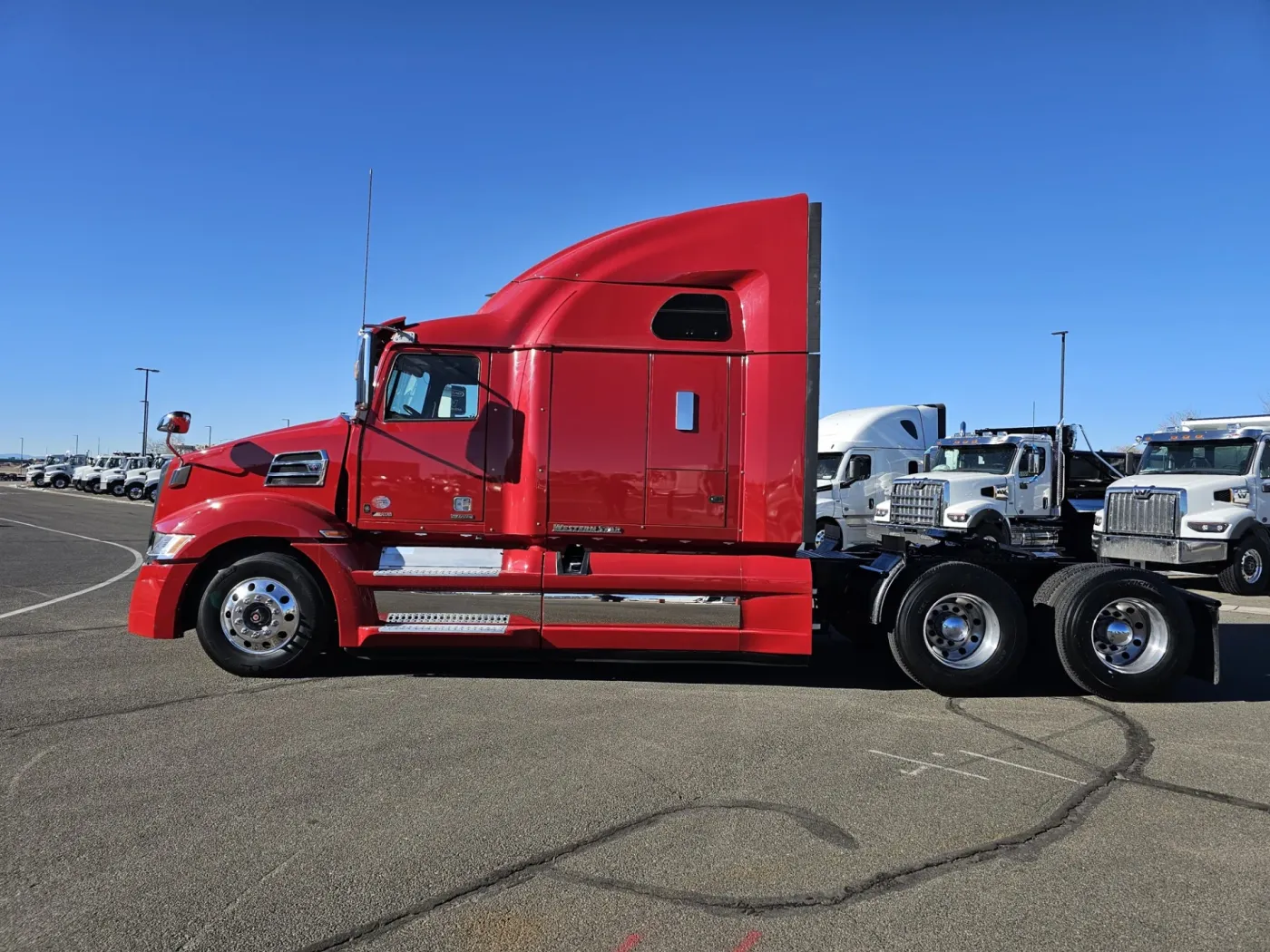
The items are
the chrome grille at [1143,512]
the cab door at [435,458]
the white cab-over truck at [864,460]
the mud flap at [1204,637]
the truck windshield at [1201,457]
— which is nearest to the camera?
the mud flap at [1204,637]

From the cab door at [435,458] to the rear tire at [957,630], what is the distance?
331 centimetres

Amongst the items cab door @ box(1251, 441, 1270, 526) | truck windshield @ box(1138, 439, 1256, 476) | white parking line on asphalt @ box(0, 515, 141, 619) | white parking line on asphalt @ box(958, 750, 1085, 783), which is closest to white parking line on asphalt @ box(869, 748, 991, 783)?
white parking line on asphalt @ box(958, 750, 1085, 783)

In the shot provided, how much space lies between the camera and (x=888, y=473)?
19.0 m

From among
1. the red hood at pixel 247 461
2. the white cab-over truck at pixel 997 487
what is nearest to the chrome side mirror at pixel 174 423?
the red hood at pixel 247 461

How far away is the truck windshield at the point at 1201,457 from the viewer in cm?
1406

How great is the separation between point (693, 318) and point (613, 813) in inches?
154

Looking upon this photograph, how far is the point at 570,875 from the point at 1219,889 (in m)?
2.49

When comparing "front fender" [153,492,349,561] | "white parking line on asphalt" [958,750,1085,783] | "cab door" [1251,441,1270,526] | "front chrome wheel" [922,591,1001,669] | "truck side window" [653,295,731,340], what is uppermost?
"truck side window" [653,295,731,340]

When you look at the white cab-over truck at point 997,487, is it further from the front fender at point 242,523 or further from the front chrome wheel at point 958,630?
the front fender at point 242,523

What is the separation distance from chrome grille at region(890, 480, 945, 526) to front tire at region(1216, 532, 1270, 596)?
13.6ft

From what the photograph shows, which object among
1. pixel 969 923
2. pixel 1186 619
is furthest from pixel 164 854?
pixel 1186 619

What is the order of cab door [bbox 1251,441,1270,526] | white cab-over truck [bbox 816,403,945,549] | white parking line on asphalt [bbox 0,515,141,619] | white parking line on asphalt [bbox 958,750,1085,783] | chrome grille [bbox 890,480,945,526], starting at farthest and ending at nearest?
white cab-over truck [bbox 816,403,945,549]
chrome grille [bbox 890,480,945,526]
cab door [bbox 1251,441,1270,526]
white parking line on asphalt [bbox 0,515,141,619]
white parking line on asphalt [bbox 958,750,1085,783]

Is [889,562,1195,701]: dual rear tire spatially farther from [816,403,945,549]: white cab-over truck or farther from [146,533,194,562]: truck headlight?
[816,403,945,549]: white cab-over truck

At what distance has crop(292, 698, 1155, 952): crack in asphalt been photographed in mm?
3201
